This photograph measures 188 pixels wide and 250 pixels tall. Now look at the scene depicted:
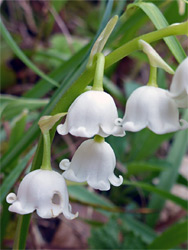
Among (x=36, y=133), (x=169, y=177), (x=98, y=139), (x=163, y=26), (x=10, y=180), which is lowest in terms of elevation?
(x=169, y=177)

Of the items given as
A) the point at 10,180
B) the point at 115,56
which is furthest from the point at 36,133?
the point at 115,56

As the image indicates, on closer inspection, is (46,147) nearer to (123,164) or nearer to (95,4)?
(123,164)

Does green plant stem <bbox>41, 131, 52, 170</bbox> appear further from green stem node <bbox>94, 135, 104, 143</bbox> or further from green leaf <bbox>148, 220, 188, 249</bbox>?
green leaf <bbox>148, 220, 188, 249</bbox>

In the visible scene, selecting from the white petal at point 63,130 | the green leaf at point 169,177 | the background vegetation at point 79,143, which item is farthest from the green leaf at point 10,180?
the green leaf at point 169,177

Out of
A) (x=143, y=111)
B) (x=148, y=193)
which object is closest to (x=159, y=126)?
(x=143, y=111)

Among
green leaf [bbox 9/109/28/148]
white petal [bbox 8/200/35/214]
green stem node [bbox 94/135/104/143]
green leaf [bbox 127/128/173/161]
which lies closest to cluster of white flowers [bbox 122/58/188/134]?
green stem node [bbox 94/135/104/143]

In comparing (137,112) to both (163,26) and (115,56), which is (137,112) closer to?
(115,56)
